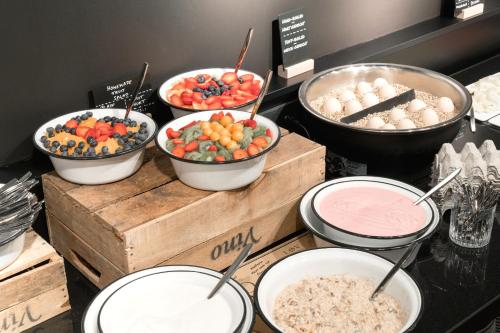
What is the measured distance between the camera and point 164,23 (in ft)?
6.50

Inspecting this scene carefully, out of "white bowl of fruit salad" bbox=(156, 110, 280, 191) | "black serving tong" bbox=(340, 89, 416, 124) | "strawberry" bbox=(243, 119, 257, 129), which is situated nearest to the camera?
"white bowl of fruit salad" bbox=(156, 110, 280, 191)

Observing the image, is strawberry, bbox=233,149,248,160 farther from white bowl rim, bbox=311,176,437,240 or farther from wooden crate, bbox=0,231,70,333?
wooden crate, bbox=0,231,70,333

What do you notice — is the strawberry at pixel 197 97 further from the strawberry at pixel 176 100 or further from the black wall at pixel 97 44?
the black wall at pixel 97 44

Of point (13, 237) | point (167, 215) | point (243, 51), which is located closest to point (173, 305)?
point (167, 215)

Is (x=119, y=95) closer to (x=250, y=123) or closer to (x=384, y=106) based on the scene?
(x=250, y=123)

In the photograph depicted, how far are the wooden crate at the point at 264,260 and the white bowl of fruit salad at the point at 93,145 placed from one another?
0.36 m

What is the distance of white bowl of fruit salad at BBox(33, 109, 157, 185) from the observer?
5.29 ft

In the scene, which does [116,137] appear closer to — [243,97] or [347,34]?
[243,97]

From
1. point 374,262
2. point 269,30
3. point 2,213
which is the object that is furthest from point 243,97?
point 2,213

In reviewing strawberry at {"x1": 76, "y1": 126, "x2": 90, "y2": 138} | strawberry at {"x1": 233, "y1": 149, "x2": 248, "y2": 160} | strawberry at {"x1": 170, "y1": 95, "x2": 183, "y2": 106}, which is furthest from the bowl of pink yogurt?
→ strawberry at {"x1": 76, "y1": 126, "x2": 90, "y2": 138}

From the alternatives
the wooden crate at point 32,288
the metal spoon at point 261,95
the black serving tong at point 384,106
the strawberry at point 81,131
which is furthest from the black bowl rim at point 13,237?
the black serving tong at point 384,106

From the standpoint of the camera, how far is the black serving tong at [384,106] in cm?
206

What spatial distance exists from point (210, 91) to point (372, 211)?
531 mm

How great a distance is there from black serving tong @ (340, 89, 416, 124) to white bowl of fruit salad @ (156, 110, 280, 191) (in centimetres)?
41
